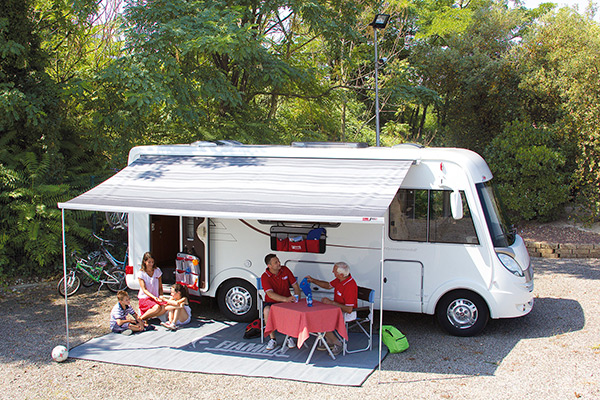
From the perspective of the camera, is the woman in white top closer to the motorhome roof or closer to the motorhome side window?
the motorhome roof

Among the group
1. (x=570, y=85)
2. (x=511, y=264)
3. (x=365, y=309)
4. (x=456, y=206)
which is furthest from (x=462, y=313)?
(x=570, y=85)

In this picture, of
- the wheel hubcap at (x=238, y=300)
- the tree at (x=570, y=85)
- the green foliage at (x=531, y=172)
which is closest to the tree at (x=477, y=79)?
the tree at (x=570, y=85)

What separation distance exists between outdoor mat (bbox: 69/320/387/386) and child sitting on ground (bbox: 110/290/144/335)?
103mm

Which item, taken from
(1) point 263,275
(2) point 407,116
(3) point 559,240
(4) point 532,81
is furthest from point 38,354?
(2) point 407,116

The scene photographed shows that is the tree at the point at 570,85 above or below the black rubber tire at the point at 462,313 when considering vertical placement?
above

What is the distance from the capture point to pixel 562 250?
12930 mm

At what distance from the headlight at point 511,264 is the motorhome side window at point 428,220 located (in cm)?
39

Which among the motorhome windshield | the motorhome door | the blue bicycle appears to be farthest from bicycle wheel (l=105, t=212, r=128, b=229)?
the motorhome windshield

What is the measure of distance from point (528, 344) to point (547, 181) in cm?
808

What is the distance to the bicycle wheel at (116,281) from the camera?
9.91m

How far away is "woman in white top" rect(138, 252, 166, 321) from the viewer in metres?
7.96

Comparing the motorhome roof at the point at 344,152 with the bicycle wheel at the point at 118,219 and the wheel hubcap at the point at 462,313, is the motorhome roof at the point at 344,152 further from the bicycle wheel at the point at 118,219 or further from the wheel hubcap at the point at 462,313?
the wheel hubcap at the point at 462,313

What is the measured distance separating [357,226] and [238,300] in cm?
211

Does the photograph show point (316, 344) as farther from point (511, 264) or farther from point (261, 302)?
point (511, 264)
